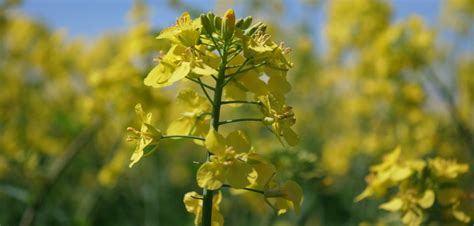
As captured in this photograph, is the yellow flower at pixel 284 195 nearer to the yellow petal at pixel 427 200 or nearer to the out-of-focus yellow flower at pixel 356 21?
the yellow petal at pixel 427 200

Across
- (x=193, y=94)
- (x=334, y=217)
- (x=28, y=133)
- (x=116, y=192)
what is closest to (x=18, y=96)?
(x=28, y=133)

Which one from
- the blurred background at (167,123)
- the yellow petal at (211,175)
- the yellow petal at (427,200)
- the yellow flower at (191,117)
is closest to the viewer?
the yellow petal at (211,175)

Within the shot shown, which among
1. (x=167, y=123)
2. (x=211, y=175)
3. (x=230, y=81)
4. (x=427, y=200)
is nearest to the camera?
(x=211, y=175)

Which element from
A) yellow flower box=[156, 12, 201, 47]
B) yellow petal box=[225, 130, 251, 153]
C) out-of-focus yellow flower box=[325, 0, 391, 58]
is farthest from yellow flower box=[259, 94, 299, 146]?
out-of-focus yellow flower box=[325, 0, 391, 58]

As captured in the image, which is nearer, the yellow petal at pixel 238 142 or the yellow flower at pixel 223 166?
the yellow flower at pixel 223 166

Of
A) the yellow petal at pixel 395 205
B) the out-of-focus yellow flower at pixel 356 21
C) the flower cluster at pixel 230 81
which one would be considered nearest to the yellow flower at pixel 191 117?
the flower cluster at pixel 230 81

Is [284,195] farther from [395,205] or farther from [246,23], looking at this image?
[395,205]

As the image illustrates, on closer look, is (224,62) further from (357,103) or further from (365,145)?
(357,103)

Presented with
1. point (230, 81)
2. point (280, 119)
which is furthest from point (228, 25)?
point (280, 119)

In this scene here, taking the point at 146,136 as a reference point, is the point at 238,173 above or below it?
below
